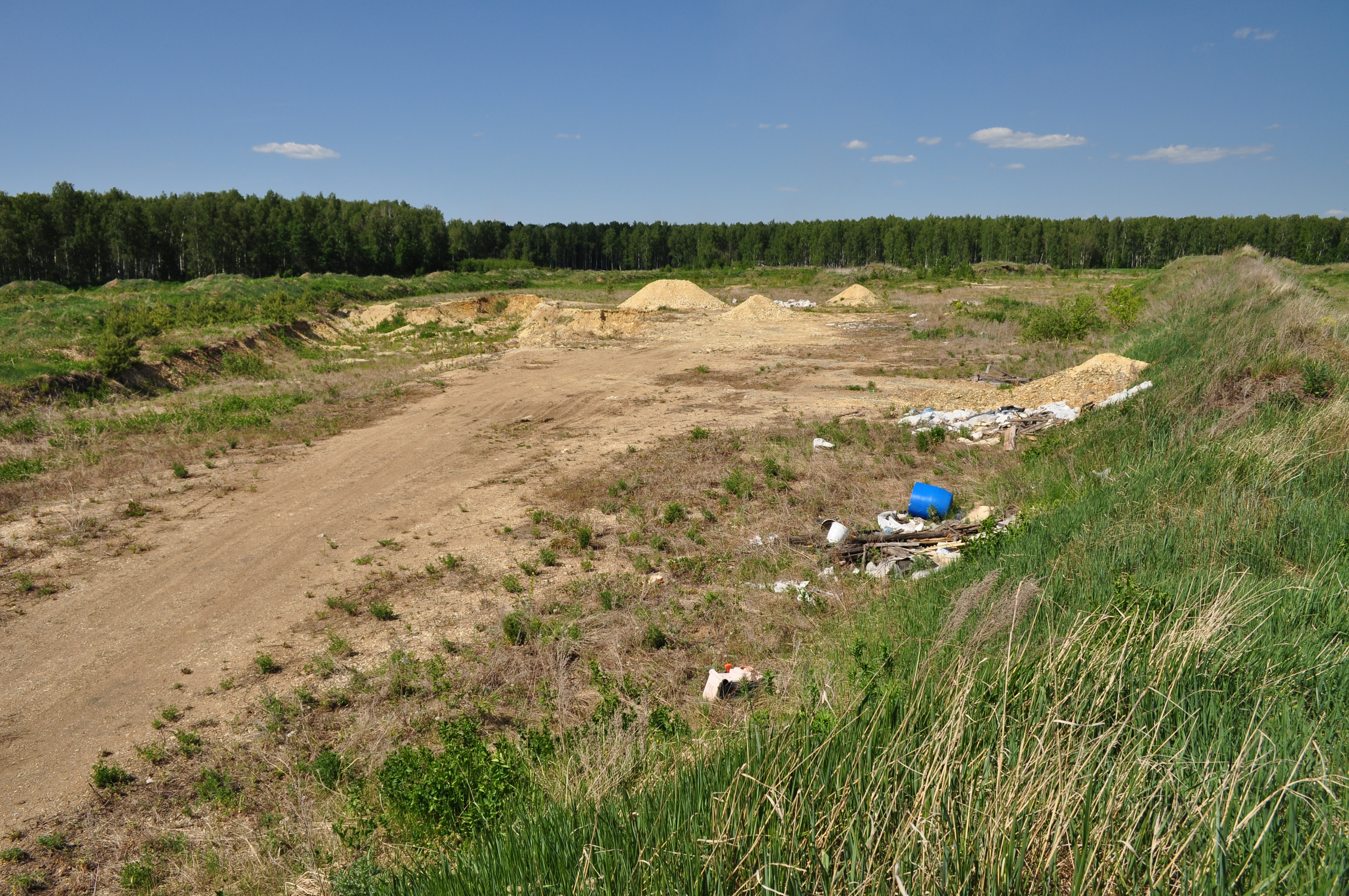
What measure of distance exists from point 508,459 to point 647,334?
23205 millimetres

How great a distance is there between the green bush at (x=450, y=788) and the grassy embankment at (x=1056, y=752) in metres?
0.87

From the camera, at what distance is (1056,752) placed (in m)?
3.21

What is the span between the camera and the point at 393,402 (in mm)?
21328

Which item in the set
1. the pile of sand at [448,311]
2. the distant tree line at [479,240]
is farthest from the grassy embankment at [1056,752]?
the distant tree line at [479,240]

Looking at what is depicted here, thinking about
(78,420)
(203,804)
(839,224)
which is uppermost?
(839,224)

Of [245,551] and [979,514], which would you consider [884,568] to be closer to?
[979,514]

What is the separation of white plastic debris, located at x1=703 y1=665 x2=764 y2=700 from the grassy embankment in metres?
0.75

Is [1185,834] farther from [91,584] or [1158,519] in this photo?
[91,584]

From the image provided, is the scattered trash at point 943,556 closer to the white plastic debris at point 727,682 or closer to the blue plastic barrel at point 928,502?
the blue plastic barrel at point 928,502

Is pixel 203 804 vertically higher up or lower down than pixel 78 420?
lower down

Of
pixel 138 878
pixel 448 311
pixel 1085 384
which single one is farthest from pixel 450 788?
pixel 448 311

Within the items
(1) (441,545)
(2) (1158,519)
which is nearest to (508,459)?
(1) (441,545)

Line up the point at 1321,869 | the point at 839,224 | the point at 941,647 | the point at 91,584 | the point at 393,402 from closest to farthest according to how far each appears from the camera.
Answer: the point at 1321,869 → the point at 941,647 → the point at 91,584 → the point at 393,402 → the point at 839,224

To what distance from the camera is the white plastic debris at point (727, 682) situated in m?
6.78
